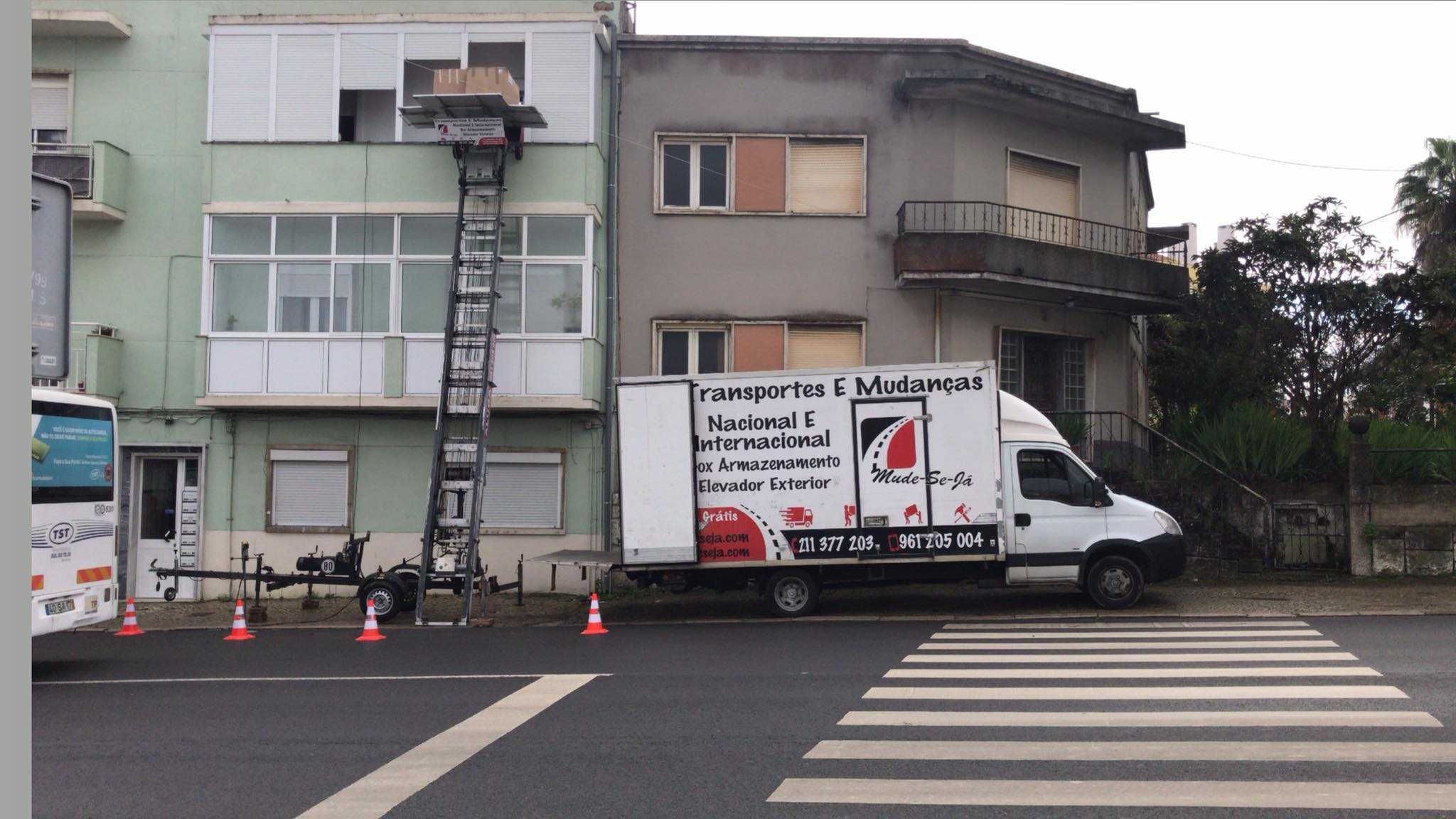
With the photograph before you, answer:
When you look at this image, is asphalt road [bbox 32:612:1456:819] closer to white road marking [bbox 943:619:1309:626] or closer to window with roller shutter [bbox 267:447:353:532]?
white road marking [bbox 943:619:1309:626]

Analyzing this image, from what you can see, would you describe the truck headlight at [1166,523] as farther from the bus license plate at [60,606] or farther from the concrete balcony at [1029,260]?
→ the bus license plate at [60,606]

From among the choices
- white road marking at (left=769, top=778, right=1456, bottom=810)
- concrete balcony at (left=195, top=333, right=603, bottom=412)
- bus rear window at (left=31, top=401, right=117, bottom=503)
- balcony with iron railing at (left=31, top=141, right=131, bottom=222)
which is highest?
balcony with iron railing at (left=31, top=141, right=131, bottom=222)

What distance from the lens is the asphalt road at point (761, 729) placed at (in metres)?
6.93

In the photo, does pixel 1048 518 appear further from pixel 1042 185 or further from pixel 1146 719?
pixel 1042 185

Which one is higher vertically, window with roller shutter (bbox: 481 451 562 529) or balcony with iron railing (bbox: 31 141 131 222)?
balcony with iron railing (bbox: 31 141 131 222)

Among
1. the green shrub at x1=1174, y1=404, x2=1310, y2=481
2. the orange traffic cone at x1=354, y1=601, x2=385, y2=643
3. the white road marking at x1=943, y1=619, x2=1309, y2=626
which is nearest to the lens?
the white road marking at x1=943, y1=619, x2=1309, y2=626

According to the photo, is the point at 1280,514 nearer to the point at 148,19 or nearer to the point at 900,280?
the point at 900,280

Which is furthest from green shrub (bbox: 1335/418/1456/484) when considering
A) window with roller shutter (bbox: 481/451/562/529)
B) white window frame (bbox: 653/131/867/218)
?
window with roller shutter (bbox: 481/451/562/529)

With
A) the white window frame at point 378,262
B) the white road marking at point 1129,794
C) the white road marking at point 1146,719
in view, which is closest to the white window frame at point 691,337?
the white window frame at point 378,262

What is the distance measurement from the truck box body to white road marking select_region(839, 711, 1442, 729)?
6370mm

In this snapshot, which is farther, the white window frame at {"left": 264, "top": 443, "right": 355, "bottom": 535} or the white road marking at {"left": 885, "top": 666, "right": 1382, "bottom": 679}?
the white window frame at {"left": 264, "top": 443, "right": 355, "bottom": 535}

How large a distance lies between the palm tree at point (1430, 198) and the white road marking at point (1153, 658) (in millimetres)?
23071

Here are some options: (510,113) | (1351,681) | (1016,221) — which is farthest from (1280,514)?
(510,113)

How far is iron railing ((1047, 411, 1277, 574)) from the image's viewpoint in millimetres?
18859
